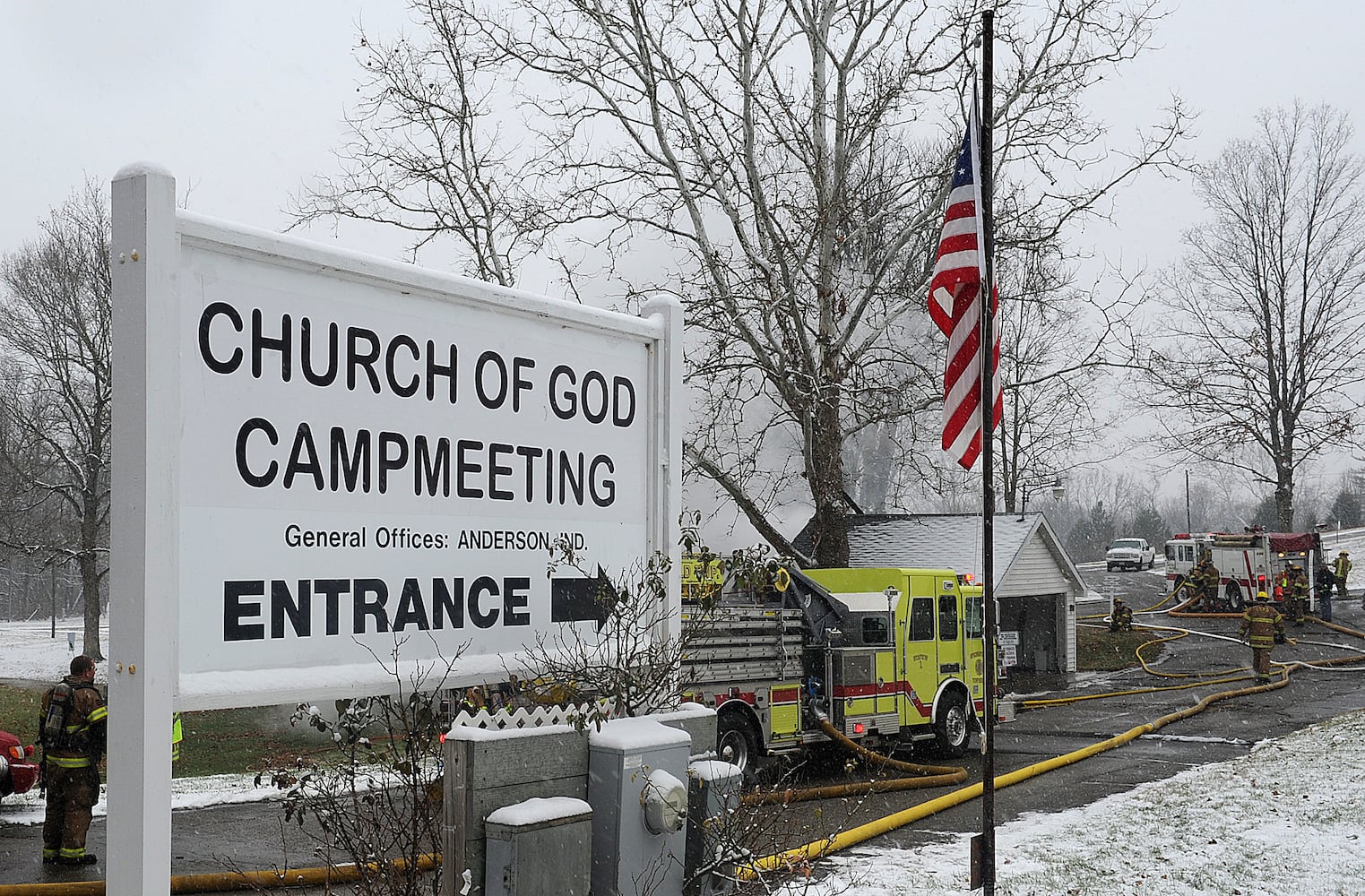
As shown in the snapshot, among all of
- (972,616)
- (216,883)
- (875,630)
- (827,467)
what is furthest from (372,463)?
(827,467)

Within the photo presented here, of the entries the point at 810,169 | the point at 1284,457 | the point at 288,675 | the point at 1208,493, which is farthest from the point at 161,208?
the point at 1208,493

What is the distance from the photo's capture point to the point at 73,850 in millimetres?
9789

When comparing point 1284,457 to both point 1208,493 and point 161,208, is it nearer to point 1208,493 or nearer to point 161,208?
point 161,208

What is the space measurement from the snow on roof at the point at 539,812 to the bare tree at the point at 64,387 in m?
24.0

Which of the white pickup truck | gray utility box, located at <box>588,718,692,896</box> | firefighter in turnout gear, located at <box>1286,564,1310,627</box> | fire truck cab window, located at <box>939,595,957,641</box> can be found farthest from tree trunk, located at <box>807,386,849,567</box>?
the white pickup truck

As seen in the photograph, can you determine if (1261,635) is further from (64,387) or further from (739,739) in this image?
(64,387)

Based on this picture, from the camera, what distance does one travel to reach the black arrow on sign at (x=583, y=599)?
4.96 metres

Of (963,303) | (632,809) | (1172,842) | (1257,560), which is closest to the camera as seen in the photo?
(632,809)

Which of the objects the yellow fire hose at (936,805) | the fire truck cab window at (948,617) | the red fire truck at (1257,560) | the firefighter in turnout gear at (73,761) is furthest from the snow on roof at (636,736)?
the red fire truck at (1257,560)

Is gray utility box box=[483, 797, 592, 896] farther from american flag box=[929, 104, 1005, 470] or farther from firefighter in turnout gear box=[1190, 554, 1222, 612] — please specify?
firefighter in turnout gear box=[1190, 554, 1222, 612]

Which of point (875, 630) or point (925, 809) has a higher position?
point (875, 630)

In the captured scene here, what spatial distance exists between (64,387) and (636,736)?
85.8 feet

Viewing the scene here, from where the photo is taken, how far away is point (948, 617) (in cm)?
1681

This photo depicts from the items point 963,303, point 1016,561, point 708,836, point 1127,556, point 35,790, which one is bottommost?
point 35,790
